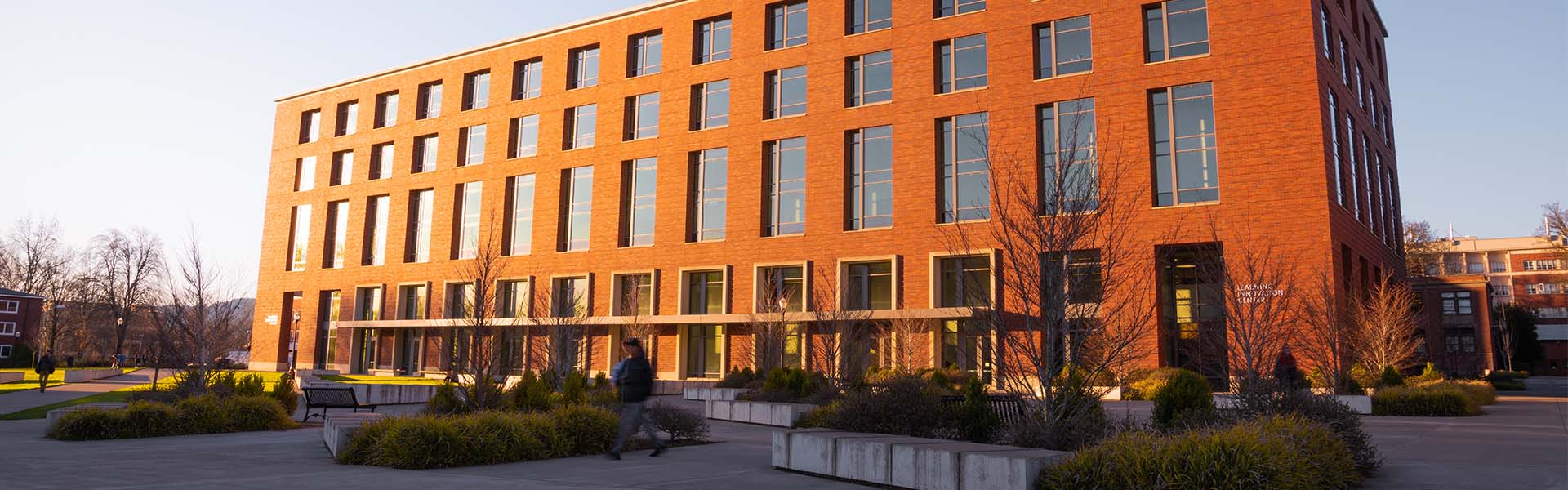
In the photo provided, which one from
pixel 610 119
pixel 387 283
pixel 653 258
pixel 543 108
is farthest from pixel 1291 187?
pixel 387 283

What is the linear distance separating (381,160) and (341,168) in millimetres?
4001

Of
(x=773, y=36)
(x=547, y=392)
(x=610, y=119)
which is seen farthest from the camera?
(x=610, y=119)

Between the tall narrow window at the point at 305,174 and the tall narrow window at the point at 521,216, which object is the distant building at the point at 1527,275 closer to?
the tall narrow window at the point at 521,216

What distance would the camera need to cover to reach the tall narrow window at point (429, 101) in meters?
55.8

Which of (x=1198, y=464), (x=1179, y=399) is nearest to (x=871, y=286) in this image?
(x=1179, y=399)

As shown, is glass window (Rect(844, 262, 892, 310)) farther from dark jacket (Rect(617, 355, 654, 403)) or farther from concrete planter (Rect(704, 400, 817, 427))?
dark jacket (Rect(617, 355, 654, 403))

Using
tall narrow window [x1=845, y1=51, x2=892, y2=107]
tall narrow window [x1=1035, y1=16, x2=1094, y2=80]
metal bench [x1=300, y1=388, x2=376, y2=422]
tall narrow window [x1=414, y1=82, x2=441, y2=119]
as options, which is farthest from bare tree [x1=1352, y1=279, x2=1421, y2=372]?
tall narrow window [x1=414, y1=82, x2=441, y2=119]

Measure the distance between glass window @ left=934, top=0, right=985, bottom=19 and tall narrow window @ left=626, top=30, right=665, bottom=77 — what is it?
575 inches

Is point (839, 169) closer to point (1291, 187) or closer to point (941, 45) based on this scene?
point (941, 45)

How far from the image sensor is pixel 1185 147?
114 ft

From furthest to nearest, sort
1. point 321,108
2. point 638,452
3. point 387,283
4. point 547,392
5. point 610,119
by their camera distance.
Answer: point 321,108 → point 387,283 → point 610,119 → point 547,392 → point 638,452

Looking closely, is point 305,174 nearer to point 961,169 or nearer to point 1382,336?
point 961,169

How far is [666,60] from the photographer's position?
47.0 metres

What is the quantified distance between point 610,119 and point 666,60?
4226 millimetres
